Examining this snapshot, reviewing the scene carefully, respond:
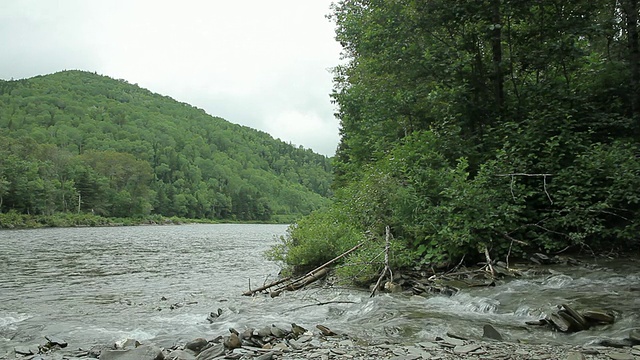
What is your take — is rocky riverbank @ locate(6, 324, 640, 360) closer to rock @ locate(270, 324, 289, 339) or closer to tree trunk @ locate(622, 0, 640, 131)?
rock @ locate(270, 324, 289, 339)

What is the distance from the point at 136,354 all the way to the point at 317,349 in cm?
293

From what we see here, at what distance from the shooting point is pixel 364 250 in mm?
13773

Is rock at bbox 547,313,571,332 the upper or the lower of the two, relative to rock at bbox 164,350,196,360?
upper

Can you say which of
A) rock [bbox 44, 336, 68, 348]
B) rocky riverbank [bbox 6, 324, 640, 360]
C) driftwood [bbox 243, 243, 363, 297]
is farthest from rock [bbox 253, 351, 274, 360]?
driftwood [bbox 243, 243, 363, 297]

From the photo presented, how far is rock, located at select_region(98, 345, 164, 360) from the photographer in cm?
673

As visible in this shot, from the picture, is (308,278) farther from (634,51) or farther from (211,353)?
(634,51)

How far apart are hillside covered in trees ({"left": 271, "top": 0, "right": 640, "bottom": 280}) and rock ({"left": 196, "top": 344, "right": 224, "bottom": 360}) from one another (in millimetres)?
6673

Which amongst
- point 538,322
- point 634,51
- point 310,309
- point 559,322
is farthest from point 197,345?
point 634,51

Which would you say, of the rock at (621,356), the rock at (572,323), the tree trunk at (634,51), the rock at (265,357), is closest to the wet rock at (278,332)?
the rock at (265,357)

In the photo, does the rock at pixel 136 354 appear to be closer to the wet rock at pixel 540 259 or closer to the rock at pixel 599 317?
the rock at pixel 599 317

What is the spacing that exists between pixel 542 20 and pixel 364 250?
413 inches

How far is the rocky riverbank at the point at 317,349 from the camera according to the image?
Result: 5914 millimetres

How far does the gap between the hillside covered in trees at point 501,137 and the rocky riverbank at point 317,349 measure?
5701 millimetres

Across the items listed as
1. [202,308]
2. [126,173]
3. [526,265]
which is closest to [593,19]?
[526,265]
